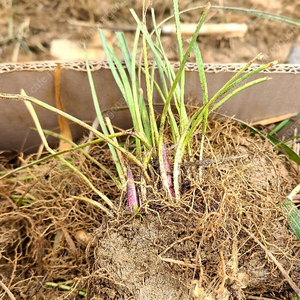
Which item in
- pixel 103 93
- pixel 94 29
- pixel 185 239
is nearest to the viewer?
pixel 185 239

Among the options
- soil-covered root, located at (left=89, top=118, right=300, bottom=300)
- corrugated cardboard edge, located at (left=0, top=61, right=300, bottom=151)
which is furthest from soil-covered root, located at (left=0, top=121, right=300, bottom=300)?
corrugated cardboard edge, located at (left=0, top=61, right=300, bottom=151)

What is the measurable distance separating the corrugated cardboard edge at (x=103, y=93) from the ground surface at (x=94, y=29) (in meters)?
0.44

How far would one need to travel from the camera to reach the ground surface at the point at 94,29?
1228 millimetres

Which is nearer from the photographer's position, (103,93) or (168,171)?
(168,171)

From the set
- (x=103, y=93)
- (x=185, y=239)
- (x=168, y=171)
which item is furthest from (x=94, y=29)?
(x=185, y=239)

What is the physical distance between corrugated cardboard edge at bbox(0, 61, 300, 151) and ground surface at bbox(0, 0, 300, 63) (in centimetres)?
44

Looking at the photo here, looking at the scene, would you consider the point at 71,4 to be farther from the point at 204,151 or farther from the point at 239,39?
the point at 204,151

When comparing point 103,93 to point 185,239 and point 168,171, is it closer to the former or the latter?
point 168,171

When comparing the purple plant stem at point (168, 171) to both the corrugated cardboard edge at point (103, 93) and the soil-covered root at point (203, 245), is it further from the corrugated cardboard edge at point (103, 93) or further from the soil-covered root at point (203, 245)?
the corrugated cardboard edge at point (103, 93)

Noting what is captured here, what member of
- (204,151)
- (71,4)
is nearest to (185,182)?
(204,151)

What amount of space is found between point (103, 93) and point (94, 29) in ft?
1.81

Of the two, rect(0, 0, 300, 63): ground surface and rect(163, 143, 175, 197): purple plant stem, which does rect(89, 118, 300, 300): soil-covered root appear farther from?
rect(0, 0, 300, 63): ground surface

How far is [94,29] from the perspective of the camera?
4.07ft

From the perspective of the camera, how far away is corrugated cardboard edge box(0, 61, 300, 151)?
75 cm
